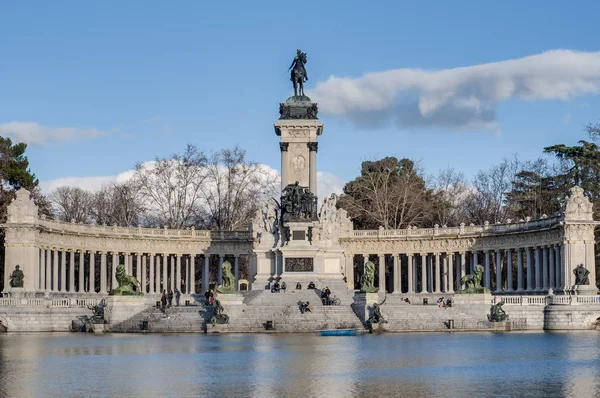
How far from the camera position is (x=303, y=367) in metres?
33.7

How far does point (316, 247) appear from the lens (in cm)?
7550

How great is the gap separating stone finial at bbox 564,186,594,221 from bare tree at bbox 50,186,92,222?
2165 inches

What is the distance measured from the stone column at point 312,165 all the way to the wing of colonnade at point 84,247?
737 cm

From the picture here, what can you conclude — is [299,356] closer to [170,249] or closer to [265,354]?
[265,354]

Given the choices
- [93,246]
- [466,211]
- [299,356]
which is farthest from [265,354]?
[466,211]

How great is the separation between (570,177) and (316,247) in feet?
105

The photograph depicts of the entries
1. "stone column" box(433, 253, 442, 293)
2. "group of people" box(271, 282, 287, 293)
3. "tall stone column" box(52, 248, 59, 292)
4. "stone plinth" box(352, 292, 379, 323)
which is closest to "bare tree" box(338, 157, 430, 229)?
"stone column" box(433, 253, 442, 293)

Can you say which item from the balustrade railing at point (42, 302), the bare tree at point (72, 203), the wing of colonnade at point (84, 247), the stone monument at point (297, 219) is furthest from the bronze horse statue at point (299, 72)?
the bare tree at point (72, 203)

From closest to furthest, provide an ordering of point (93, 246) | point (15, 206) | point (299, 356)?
point (299, 356) → point (15, 206) → point (93, 246)

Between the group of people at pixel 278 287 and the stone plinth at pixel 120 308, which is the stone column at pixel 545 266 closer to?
the group of people at pixel 278 287

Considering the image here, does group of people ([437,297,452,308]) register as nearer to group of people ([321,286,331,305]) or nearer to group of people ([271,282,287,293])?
group of people ([321,286,331,305])

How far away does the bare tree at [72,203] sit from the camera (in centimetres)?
11150

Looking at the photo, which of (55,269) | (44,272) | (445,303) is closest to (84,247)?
(55,269)

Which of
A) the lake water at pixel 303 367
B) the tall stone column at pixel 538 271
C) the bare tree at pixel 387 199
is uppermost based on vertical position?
the bare tree at pixel 387 199
